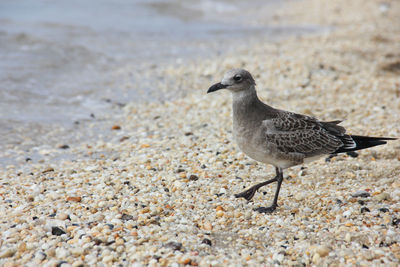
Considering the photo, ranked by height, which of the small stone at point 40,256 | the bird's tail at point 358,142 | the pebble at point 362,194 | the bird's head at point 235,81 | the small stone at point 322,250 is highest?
the bird's head at point 235,81

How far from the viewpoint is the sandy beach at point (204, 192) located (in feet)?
13.8

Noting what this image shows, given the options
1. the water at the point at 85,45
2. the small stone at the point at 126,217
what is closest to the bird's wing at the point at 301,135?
the small stone at the point at 126,217

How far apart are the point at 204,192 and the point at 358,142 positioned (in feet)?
6.51

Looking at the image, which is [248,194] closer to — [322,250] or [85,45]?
[322,250]

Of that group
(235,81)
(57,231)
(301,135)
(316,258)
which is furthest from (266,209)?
(57,231)

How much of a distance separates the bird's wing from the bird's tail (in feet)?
0.19

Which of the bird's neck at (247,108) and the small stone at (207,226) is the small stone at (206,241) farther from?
the bird's neck at (247,108)

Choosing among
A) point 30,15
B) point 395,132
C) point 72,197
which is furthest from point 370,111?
point 30,15

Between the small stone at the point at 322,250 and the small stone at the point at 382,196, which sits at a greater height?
the small stone at the point at 382,196

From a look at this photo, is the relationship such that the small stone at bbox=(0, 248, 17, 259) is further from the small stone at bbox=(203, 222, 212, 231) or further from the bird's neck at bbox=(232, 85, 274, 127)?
the bird's neck at bbox=(232, 85, 274, 127)

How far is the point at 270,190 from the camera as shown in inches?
224

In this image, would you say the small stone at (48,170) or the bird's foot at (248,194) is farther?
the small stone at (48,170)

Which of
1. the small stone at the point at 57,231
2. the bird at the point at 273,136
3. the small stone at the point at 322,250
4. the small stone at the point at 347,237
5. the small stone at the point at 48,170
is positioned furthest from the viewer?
the small stone at the point at 48,170

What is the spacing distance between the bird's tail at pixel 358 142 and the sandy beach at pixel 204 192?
0.53 m
